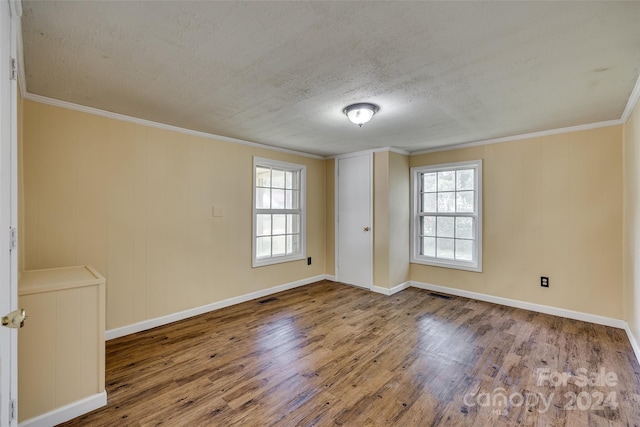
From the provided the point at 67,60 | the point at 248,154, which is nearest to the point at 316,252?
the point at 248,154

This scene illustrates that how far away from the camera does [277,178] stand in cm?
462

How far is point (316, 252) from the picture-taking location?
16.9 ft

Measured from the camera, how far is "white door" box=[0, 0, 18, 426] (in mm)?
1083

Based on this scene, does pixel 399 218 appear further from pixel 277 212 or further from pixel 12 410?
pixel 12 410

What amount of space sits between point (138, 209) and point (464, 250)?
167 inches

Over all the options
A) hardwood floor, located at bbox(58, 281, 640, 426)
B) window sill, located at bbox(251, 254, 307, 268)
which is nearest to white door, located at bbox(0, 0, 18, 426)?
hardwood floor, located at bbox(58, 281, 640, 426)

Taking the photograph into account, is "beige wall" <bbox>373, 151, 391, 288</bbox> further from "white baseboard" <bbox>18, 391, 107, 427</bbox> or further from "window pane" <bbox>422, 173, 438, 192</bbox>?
"white baseboard" <bbox>18, 391, 107, 427</bbox>

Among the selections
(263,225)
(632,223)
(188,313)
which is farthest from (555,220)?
(188,313)

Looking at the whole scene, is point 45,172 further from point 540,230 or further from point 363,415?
point 540,230

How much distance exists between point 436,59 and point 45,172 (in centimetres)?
325

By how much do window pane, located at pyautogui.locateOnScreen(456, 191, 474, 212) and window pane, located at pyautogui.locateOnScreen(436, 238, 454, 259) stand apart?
507 millimetres

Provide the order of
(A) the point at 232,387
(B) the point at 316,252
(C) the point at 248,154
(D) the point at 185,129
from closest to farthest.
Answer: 1. (A) the point at 232,387
2. (D) the point at 185,129
3. (C) the point at 248,154
4. (B) the point at 316,252

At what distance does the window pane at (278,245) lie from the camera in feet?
15.0

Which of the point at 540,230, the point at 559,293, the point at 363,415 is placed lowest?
the point at 363,415
